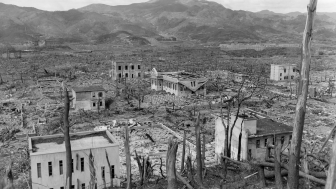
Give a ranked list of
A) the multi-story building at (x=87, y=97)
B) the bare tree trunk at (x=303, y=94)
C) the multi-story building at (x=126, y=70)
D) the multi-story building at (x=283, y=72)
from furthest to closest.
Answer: the multi-story building at (x=283, y=72) < the multi-story building at (x=126, y=70) < the multi-story building at (x=87, y=97) < the bare tree trunk at (x=303, y=94)

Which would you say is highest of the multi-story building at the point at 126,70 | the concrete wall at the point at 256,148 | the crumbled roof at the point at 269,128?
the multi-story building at the point at 126,70

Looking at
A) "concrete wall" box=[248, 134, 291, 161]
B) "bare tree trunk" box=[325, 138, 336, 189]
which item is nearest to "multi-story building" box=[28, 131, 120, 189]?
Answer: "concrete wall" box=[248, 134, 291, 161]

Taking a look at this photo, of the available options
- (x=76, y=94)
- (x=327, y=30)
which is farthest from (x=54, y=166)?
(x=327, y=30)

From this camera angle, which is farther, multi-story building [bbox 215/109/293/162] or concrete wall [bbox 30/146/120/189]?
multi-story building [bbox 215/109/293/162]

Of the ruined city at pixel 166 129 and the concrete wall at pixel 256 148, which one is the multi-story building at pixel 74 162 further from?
the concrete wall at pixel 256 148

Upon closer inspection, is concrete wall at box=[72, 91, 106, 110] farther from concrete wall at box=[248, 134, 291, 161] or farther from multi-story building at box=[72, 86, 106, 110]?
concrete wall at box=[248, 134, 291, 161]

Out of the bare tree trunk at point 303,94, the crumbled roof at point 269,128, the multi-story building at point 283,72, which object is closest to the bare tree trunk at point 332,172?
the bare tree trunk at point 303,94

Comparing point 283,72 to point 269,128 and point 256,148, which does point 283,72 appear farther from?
point 256,148
